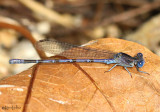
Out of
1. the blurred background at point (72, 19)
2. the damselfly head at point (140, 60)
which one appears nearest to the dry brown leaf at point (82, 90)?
the damselfly head at point (140, 60)

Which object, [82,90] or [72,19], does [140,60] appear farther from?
[72,19]

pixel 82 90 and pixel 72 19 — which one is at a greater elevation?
pixel 72 19

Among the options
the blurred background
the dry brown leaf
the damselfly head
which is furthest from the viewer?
the blurred background

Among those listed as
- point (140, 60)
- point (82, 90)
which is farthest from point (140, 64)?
point (82, 90)

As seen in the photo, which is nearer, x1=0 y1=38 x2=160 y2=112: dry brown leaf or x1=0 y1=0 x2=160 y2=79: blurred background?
x1=0 y1=38 x2=160 y2=112: dry brown leaf

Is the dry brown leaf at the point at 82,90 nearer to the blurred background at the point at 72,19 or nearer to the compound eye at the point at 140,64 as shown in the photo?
the compound eye at the point at 140,64

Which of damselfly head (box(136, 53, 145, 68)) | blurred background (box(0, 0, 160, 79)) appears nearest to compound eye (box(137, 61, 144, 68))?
damselfly head (box(136, 53, 145, 68))

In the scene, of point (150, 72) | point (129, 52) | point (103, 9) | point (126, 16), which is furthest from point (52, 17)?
point (150, 72)

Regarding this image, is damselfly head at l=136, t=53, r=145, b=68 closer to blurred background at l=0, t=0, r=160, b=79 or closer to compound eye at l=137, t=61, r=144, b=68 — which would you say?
compound eye at l=137, t=61, r=144, b=68
